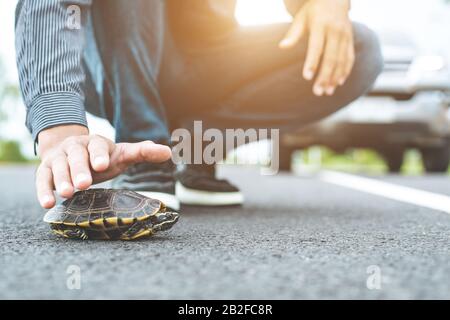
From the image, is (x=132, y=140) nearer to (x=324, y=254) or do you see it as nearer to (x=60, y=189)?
(x=60, y=189)

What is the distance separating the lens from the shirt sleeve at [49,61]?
4.37 ft

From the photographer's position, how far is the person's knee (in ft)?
7.36

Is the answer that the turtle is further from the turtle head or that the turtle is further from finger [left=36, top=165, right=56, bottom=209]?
finger [left=36, top=165, right=56, bottom=209]

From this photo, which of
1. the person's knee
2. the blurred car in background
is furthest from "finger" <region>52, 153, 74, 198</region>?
the blurred car in background

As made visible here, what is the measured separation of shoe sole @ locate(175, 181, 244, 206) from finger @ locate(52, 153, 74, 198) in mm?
1214

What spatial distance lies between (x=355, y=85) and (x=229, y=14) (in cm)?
57

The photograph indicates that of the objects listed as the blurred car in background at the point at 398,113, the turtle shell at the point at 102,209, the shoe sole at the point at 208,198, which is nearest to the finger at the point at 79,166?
the turtle shell at the point at 102,209

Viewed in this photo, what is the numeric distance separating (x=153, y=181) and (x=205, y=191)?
1.90ft

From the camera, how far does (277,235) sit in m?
1.46

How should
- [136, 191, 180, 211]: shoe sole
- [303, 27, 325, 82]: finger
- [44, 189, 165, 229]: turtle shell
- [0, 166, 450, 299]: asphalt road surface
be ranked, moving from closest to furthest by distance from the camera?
1. [0, 166, 450, 299]: asphalt road surface
2. [44, 189, 165, 229]: turtle shell
3. [136, 191, 180, 211]: shoe sole
4. [303, 27, 325, 82]: finger

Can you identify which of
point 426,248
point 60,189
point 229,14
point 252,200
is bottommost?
point 252,200

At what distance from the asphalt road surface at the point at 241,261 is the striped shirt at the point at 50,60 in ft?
0.95

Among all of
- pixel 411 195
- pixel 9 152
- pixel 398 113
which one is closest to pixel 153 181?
pixel 411 195

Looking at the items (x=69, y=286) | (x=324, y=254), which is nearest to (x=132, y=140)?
(x=324, y=254)
